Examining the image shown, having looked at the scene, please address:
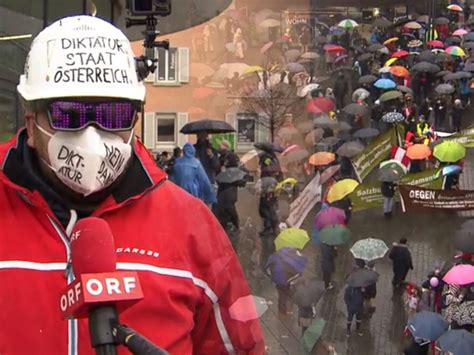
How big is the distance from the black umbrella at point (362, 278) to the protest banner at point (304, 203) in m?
1.59

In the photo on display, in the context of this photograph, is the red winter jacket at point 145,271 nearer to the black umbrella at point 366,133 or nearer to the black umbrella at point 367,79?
the black umbrella at point 366,133

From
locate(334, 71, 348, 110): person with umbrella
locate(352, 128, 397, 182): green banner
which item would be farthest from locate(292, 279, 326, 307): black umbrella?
locate(334, 71, 348, 110): person with umbrella

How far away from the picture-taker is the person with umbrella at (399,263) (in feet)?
40.8

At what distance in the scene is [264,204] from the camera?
→ 46.3ft

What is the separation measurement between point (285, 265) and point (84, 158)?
9.18 meters

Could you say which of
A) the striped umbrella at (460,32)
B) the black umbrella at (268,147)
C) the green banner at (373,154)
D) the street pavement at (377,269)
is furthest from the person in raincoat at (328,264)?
the striped umbrella at (460,32)

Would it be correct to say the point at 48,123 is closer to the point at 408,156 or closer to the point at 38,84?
the point at 38,84

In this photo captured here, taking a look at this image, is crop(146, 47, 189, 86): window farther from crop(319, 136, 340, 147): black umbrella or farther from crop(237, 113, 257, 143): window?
crop(319, 136, 340, 147): black umbrella

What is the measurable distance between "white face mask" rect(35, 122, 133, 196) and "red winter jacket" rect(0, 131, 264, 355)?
0.07 meters

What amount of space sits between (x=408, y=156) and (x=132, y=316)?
49.2 feet

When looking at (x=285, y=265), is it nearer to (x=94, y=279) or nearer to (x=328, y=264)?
(x=328, y=264)

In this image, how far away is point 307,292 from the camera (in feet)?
35.6

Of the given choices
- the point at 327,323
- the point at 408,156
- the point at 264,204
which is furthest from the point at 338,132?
the point at 327,323

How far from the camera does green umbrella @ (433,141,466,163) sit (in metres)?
16.3
